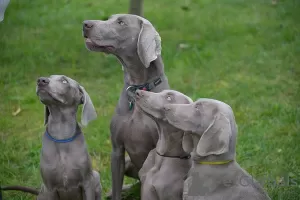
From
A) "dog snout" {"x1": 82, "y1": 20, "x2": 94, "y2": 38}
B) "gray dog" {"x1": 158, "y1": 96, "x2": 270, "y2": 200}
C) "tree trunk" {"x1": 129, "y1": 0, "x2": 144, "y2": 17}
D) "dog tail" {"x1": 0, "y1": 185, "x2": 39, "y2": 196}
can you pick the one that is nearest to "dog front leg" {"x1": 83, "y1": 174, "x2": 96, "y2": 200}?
"dog tail" {"x1": 0, "y1": 185, "x2": 39, "y2": 196}

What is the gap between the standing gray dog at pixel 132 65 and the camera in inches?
171

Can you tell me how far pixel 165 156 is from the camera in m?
4.04

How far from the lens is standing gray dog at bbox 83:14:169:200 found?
14.3 ft

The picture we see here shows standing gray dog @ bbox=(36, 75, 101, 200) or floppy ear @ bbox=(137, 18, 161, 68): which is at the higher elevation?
floppy ear @ bbox=(137, 18, 161, 68)

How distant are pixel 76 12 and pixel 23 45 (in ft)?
4.48

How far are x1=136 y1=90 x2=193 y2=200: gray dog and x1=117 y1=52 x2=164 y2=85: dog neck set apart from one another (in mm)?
412

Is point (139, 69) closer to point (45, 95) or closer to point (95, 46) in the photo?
point (95, 46)

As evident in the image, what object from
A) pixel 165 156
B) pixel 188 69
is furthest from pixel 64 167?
pixel 188 69

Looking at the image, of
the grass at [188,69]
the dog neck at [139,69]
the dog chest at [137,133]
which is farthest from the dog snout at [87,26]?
the grass at [188,69]

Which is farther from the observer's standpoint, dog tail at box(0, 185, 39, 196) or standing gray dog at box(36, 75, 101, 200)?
dog tail at box(0, 185, 39, 196)

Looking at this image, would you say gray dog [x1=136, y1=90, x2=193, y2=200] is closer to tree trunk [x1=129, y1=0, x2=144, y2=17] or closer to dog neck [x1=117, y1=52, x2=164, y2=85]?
dog neck [x1=117, y1=52, x2=164, y2=85]

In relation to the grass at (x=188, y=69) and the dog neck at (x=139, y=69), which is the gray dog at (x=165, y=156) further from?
the grass at (x=188, y=69)

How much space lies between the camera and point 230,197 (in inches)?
148

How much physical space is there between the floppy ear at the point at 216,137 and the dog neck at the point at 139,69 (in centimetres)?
90
